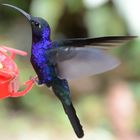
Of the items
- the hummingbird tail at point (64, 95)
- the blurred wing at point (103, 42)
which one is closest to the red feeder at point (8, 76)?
the hummingbird tail at point (64, 95)

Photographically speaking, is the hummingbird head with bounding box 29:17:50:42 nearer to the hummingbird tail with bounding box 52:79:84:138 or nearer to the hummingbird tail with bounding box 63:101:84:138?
the hummingbird tail with bounding box 52:79:84:138

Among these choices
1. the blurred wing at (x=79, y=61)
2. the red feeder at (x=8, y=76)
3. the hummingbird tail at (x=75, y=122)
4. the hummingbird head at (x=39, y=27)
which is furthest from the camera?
the hummingbird tail at (x=75, y=122)

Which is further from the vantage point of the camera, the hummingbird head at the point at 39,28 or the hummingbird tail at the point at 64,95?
the hummingbird tail at the point at 64,95

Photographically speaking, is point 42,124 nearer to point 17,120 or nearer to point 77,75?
point 17,120

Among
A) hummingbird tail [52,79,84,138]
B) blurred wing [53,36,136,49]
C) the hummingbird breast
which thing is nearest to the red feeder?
the hummingbird breast

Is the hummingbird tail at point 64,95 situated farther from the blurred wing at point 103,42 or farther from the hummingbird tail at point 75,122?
the blurred wing at point 103,42

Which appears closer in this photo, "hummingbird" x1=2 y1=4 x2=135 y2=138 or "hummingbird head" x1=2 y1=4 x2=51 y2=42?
"hummingbird" x1=2 y1=4 x2=135 y2=138

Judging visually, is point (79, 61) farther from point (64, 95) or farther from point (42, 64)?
point (64, 95)

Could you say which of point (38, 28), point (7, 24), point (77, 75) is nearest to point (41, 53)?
point (38, 28)

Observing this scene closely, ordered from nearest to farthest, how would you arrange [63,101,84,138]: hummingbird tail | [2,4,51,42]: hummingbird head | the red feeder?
the red feeder, [2,4,51,42]: hummingbird head, [63,101,84,138]: hummingbird tail
